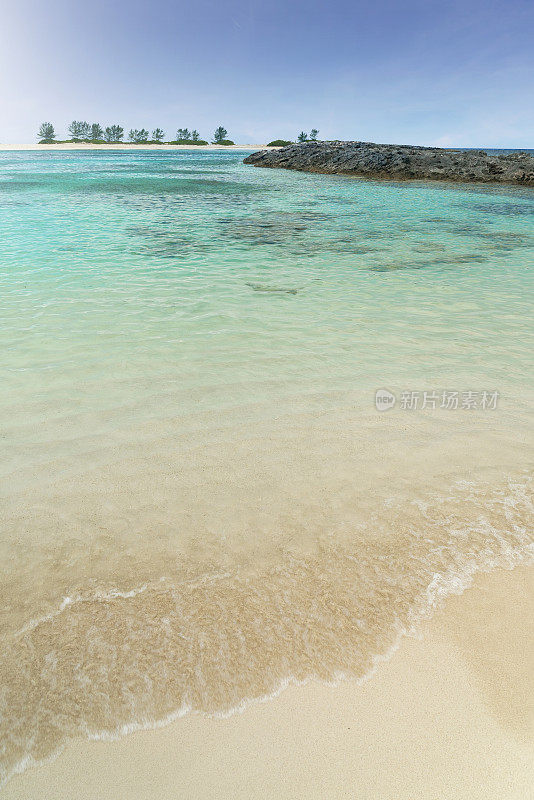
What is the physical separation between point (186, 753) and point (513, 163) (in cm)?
4113

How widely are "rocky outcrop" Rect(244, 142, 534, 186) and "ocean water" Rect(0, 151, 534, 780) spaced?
99.3 feet

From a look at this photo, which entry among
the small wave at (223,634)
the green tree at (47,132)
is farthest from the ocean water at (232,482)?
the green tree at (47,132)

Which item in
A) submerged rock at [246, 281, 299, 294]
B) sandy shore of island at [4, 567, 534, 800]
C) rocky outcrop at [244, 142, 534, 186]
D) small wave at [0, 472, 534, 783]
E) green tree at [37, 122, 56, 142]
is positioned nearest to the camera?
sandy shore of island at [4, 567, 534, 800]

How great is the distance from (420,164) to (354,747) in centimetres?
4076

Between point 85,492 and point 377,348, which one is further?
point 377,348

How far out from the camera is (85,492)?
3.03m

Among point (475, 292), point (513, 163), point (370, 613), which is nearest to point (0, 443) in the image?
point (370, 613)

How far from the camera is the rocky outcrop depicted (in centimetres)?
3167

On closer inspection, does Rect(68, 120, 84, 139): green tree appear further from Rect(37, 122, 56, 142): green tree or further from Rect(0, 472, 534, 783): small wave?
Rect(0, 472, 534, 783): small wave

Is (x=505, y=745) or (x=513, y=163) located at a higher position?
(x=513, y=163)

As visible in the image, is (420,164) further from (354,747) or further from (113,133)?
(113,133)

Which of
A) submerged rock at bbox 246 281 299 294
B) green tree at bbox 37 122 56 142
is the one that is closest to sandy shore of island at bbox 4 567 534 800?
submerged rock at bbox 246 281 299 294

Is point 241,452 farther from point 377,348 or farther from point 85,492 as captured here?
point 377,348

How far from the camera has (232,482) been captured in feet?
10.4
